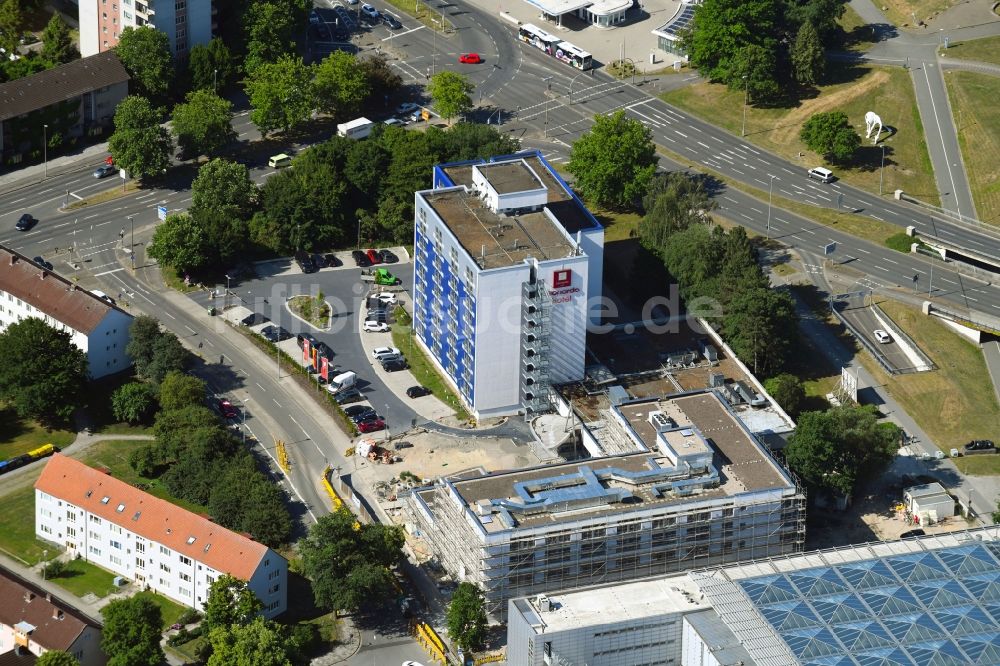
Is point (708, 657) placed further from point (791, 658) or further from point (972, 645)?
point (972, 645)

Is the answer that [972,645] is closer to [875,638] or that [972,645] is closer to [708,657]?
[875,638]

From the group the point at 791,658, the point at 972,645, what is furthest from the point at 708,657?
the point at 972,645

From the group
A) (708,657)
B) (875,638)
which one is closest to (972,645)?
(875,638)
